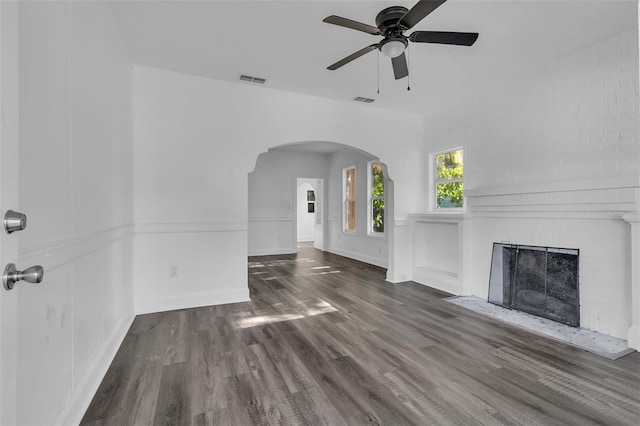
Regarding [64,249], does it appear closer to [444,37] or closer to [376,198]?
[444,37]

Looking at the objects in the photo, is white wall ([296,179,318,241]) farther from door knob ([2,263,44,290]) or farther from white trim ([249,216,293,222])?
door knob ([2,263,44,290])

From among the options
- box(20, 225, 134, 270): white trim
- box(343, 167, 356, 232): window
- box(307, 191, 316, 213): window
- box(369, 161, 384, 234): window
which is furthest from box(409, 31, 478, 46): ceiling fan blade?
box(307, 191, 316, 213): window

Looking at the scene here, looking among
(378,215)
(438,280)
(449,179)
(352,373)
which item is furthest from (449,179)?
(352,373)

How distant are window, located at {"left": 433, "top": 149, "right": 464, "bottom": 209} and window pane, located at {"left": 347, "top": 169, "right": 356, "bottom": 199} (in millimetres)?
2589

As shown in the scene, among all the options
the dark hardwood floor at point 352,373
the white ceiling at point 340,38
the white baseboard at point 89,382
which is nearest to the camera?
the white baseboard at point 89,382

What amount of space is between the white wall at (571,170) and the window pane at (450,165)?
36 centimetres

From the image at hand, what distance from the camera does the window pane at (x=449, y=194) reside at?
468cm

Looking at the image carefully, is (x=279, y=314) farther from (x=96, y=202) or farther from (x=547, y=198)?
(x=547, y=198)

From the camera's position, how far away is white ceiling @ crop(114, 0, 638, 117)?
8.04ft

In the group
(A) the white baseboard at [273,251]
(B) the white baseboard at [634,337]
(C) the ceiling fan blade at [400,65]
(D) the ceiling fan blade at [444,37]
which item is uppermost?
(D) the ceiling fan blade at [444,37]

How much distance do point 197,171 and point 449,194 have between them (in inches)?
144

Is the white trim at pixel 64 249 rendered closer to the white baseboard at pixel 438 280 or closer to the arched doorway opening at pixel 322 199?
the white baseboard at pixel 438 280

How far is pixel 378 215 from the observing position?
6664 millimetres

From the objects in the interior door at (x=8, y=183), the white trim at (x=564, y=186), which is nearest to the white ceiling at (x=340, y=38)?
the white trim at (x=564, y=186)
